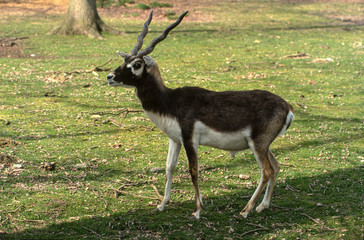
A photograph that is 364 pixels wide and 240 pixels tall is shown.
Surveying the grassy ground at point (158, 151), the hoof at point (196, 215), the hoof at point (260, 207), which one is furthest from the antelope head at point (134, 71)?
the hoof at point (260, 207)

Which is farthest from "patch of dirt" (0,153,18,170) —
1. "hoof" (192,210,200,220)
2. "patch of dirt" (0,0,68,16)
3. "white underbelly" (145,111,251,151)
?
"patch of dirt" (0,0,68,16)

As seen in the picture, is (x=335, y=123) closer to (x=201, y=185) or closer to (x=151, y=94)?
(x=201, y=185)

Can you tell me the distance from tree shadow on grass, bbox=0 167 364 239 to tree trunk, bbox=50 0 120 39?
15724mm

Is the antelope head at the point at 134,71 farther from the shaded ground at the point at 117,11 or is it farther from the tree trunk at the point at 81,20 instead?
the shaded ground at the point at 117,11

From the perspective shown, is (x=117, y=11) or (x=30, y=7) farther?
(x=117, y=11)

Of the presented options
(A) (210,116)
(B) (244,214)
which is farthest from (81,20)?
(B) (244,214)

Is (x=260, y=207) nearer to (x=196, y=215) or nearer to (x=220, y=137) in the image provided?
(x=196, y=215)

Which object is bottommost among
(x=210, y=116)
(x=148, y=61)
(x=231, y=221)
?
(x=231, y=221)

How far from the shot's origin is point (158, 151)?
898 centimetres

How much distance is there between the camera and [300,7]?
33250mm

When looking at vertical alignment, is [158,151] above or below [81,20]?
above

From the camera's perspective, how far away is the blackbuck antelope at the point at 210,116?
20.3ft

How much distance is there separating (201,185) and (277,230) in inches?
70.8

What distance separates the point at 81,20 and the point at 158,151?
45.2ft
